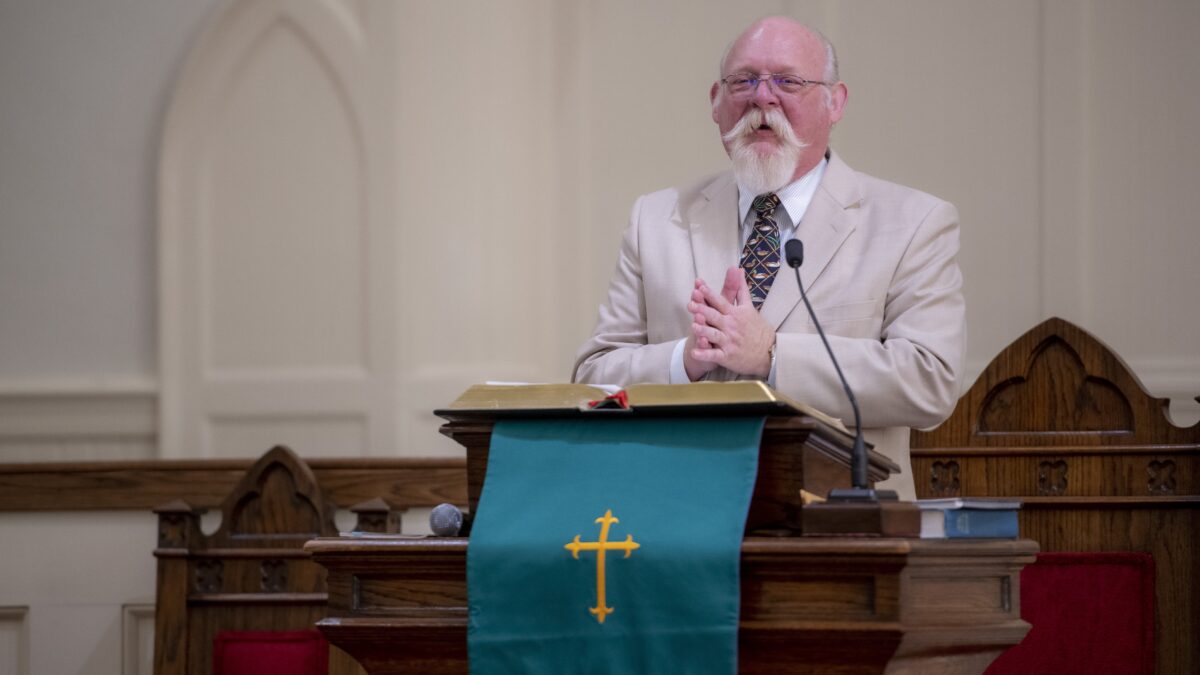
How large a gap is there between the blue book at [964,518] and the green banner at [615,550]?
0.92 ft

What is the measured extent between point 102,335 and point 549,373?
1656 mm

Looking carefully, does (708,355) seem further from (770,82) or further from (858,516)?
(770,82)

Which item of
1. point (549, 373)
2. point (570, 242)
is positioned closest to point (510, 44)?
point (570, 242)

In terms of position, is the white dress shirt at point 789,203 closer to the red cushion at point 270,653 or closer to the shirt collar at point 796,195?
the shirt collar at point 796,195

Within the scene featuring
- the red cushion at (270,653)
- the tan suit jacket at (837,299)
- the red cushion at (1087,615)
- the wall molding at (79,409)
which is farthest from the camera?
the wall molding at (79,409)

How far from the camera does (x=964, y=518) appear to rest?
7.43 ft

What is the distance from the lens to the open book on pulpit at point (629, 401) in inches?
87.7

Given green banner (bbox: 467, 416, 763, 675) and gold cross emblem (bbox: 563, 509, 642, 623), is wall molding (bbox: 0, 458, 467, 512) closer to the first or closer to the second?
green banner (bbox: 467, 416, 763, 675)

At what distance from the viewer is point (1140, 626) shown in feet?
12.5

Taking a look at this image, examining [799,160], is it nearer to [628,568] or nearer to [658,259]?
[658,259]

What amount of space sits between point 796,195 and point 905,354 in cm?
55

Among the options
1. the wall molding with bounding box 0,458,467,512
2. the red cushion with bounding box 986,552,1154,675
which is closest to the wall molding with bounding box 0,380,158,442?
the wall molding with bounding box 0,458,467,512

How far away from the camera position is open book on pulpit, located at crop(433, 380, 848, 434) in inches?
87.7

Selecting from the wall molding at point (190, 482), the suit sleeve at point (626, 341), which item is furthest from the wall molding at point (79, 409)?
the suit sleeve at point (626, 341)
